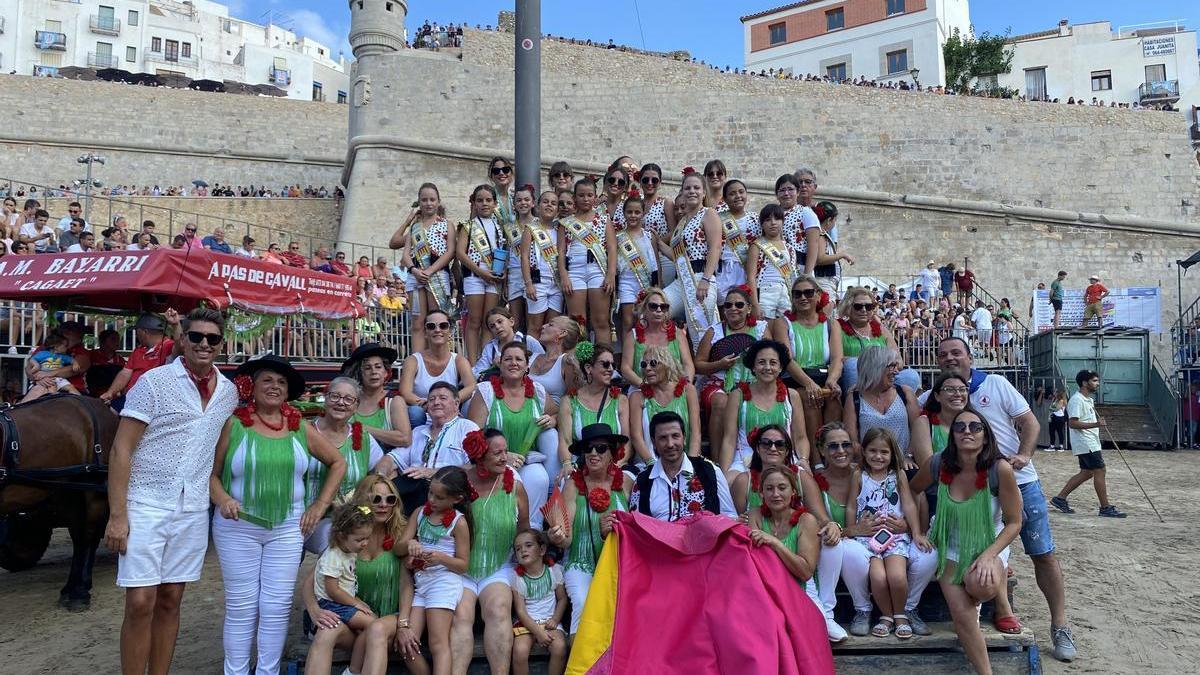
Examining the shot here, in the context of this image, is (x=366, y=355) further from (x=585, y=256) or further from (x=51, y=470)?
(x=51, y=470)

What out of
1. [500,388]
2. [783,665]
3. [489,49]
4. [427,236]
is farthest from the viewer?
[489,49]

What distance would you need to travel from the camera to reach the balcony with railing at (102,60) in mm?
52531

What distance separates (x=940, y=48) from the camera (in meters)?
40.3

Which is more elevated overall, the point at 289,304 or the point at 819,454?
the point at 289,304

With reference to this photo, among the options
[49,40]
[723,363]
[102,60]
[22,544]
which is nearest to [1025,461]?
[723,363]

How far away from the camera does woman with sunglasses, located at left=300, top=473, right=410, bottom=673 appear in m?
4.38

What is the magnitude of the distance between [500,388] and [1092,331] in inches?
573

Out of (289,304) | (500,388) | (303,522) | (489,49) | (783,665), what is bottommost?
(783,665)

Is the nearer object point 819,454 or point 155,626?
point 155,626

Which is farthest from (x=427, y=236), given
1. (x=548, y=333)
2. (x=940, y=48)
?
(x=940, y=48)

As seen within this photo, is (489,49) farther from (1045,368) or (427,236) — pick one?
(427,236)

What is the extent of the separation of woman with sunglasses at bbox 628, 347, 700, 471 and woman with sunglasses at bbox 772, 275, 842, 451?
2.68 ft

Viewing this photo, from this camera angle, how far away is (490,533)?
4793 millimetres

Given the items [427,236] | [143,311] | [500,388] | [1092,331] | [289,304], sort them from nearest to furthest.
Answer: [500,388]
[427,236]
[143,311]
[289,304]
[1092,331]
